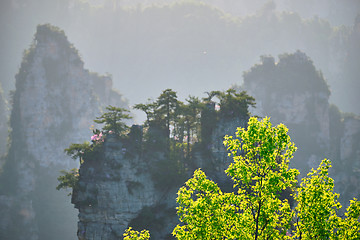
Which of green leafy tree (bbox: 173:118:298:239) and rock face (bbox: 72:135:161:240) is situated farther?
rock face (bbox: 72:135:161:240)

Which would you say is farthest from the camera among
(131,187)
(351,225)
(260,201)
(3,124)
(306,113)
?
(3,124)

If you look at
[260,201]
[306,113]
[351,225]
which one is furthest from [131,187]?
[306,113]

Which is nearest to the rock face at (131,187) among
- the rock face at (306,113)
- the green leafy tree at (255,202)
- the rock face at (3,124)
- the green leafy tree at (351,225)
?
the green leafy tree at (255,202)

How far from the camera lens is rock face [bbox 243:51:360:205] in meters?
78.1

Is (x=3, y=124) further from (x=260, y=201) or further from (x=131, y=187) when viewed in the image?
A: (x=260, y=201)

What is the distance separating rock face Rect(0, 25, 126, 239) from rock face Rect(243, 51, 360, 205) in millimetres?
47885

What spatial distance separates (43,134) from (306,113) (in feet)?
205

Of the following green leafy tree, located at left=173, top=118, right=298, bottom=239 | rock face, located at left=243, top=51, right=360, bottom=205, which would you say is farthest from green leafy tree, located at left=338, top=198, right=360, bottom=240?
rock face, located at left=243, top=51, right=360, bottom=205

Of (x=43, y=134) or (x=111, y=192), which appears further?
(x=43, y=134)

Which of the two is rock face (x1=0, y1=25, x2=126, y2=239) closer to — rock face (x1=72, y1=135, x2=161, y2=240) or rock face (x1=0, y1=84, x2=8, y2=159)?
rock face (x1=0, y1=84, x2=8, y2=159)

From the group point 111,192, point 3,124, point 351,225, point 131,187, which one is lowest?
point 351,225

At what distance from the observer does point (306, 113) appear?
81.8 m

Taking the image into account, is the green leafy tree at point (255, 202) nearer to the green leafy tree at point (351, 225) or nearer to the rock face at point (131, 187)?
the green leafy tree at point (351, 225)

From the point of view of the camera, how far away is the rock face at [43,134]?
2803 inches
